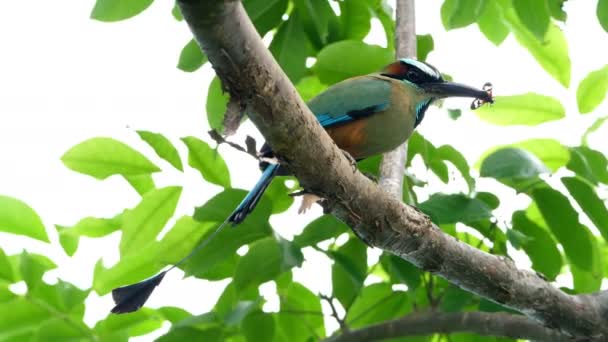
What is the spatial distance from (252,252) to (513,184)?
1.06m

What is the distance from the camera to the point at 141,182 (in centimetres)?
336

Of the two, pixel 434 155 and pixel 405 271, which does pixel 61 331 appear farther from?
pixel 434 155

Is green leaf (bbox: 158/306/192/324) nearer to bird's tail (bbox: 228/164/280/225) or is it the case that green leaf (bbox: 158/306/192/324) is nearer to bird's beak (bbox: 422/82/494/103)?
bird's tail (bbox: 228/164/280/225)

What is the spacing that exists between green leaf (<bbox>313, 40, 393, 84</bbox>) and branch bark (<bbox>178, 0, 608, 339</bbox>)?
968 millimetres

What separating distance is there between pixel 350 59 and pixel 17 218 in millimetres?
1485

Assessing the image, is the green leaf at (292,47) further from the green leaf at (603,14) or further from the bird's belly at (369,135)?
the green leaf at (603,14)

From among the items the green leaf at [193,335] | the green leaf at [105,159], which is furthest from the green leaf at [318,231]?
the green leaf at [105,159]

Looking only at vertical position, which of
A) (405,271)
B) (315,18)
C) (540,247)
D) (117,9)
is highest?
(117,9)

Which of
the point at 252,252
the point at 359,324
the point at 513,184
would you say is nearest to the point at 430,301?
the point at 359,324

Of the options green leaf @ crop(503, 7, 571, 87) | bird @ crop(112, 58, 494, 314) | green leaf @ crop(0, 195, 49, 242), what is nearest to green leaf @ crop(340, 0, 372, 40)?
bird @ crop(112, 58, 494, 314)

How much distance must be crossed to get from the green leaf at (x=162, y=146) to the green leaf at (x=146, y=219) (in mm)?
111

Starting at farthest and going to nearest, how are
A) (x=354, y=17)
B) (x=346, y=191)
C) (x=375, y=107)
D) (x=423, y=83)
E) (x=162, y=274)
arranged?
(x=423, y=83) < (x=354, y=17) < (x=375, y=107) < (x=162, y=274) < (x=346, y=191)

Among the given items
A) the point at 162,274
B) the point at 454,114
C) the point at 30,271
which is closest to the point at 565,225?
the point at 454,114

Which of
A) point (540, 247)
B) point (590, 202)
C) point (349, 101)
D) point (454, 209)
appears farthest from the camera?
point (349, 101)
